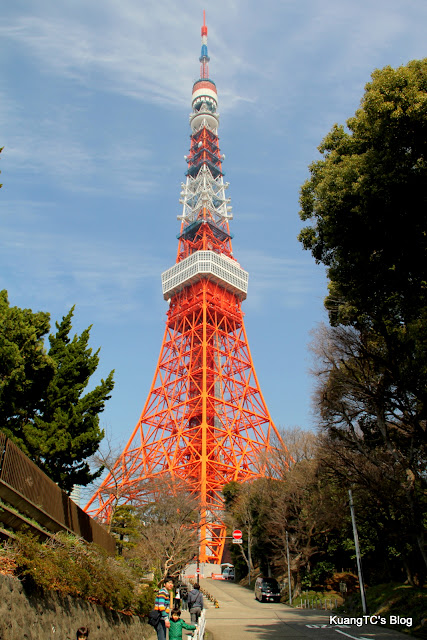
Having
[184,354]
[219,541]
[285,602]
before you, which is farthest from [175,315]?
[285,602]

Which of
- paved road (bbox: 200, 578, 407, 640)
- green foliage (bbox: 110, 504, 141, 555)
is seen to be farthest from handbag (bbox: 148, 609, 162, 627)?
green foliage (bbox: 110, 504, 141, 555)

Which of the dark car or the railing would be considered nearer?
the railing

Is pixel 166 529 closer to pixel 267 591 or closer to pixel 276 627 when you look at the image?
pixel 267 591

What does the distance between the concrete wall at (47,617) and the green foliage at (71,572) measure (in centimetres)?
14

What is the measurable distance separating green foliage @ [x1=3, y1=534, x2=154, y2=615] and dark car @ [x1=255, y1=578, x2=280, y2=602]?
11.8m

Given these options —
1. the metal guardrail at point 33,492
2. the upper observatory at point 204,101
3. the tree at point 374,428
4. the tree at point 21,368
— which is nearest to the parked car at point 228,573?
the tree at point 374,428

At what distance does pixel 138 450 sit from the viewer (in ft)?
132

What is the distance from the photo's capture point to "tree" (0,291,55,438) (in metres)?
11.1

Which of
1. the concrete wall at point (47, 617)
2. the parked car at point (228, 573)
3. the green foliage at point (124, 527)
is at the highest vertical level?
the green foliage at point (124, 527)

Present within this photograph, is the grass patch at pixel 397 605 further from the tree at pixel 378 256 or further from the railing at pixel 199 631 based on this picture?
the railing at pixel 199 631

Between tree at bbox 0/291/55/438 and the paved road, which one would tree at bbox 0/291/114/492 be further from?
the paved road

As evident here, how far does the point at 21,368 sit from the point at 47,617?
636 centimetres

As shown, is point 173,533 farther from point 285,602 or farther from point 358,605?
point 358,605

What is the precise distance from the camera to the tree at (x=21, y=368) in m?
11.1
